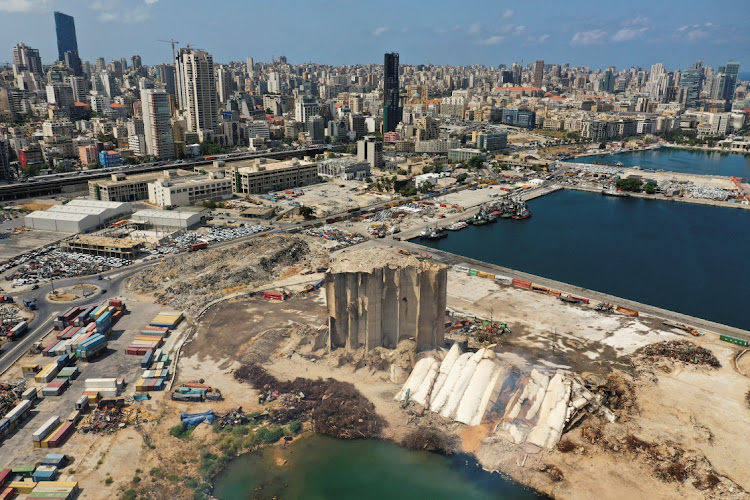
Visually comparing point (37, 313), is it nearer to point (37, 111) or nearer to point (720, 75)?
point (37, 111)

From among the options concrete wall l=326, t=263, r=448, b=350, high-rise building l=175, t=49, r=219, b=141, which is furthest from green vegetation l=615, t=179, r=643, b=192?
high-rise building l=175, t=49, r=219, b=141

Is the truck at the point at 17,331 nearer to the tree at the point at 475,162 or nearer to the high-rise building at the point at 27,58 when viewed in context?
the tree at the point at 475,162

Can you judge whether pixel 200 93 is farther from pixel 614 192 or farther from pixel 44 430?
pixel 44 430

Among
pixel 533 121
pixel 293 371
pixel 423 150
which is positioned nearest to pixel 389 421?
pixel 293 371

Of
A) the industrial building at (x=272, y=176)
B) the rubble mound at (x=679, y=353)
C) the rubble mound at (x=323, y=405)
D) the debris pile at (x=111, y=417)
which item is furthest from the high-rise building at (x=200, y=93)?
the rubble mound at (x=679, y=353)

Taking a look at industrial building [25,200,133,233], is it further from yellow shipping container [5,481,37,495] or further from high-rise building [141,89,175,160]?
yellow shipping container [5,481,37,495]
